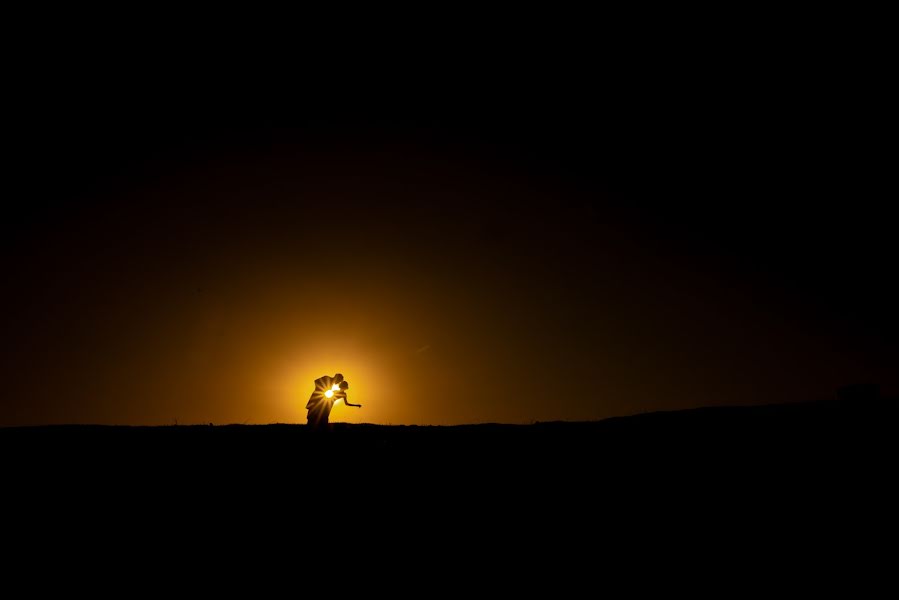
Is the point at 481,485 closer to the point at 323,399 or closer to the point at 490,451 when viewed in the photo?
the point at 490,451

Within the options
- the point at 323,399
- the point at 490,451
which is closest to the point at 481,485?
the point at 490,451

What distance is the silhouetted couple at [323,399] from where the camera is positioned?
6141 mm

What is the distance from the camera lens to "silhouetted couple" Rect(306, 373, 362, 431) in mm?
6141

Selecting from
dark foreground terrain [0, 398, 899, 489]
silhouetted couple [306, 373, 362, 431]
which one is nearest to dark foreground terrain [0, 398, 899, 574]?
dark foreground terrain [0, 398, 899, 489]

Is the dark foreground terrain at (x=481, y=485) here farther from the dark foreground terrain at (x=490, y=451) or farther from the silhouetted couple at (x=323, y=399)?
the silhouetted couple at (x=323, y=399)

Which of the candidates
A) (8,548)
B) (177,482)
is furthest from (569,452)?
(8,548)

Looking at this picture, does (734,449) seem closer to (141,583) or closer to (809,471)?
(809,471)

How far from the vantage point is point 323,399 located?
6.66 meters

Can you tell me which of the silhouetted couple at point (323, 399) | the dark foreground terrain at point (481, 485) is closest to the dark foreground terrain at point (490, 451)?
the dark foreground terrain at point (481, 485)

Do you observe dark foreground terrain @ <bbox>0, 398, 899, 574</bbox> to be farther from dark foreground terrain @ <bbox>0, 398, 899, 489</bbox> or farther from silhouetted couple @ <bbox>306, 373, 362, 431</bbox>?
silhouetted couple @ <bbox>306, 373, 362, 431</bbox>

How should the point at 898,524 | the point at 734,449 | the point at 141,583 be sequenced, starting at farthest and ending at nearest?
the point at 734,449 → the point at 898,524 → the point at 141,583

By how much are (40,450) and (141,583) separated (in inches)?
81.6

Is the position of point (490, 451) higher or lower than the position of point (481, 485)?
higher

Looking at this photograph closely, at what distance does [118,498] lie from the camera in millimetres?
4793
